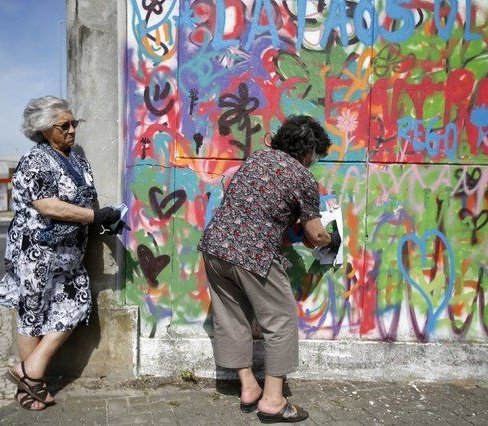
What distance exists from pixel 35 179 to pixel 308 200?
5.45 feet

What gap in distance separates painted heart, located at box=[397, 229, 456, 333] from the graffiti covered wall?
0.03 ft

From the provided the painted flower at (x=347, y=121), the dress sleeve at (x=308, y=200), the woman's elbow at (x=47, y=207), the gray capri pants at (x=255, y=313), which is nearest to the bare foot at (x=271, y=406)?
the gray capri pants at (x=255, y=313)

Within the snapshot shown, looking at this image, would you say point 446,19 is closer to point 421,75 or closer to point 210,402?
point 421,75

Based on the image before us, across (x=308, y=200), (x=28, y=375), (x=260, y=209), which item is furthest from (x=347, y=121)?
(x=28, y=375)

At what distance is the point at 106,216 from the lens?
3.33 metres

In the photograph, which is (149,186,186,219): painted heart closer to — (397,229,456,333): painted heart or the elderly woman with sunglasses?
the elderly woman with sunglasses

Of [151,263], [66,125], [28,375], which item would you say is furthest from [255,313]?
[66,125]

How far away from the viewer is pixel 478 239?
3.86 meters

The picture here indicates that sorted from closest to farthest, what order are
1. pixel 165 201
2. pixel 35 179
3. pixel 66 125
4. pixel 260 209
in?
pixel 260 209, pixel 35 179, pixel 66 125, pixel 165 201

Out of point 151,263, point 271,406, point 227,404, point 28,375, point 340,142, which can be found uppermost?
point 340,142

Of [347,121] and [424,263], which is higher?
[347,121]

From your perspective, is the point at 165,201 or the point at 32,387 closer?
the point at 32,387

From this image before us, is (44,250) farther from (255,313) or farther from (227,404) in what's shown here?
(227,404)

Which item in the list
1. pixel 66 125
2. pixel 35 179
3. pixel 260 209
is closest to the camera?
pixel 260 209
